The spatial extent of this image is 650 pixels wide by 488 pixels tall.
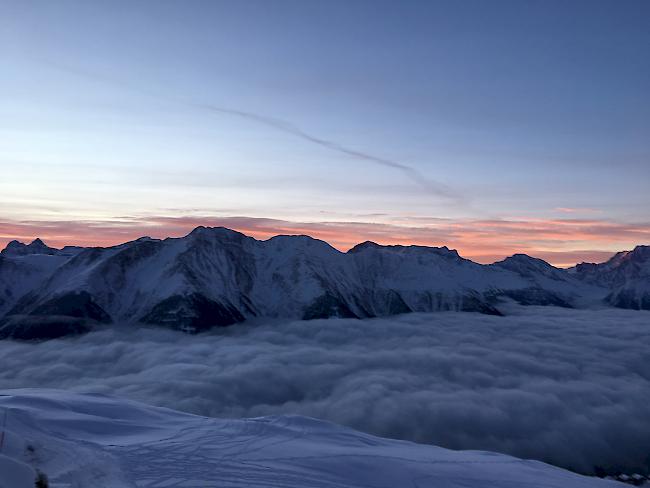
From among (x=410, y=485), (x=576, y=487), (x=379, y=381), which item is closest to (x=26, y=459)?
(x=410, y=485)

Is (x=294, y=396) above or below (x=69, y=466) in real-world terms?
A: below

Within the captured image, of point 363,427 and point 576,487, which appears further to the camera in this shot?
point 363,427

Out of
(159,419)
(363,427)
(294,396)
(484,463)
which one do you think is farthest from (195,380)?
(484,463)

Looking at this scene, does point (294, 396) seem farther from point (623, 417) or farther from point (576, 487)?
point (576, 487)

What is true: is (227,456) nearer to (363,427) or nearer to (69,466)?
(69,466)

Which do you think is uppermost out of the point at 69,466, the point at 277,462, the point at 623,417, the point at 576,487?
the point at 69,466

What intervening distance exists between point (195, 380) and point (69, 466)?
6356 inches

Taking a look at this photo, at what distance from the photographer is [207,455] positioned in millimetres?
40219

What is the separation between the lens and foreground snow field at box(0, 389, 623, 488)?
3341 cm

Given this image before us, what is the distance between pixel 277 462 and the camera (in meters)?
40.3

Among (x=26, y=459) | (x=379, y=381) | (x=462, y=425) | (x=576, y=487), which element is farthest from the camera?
(x=379, y=381)

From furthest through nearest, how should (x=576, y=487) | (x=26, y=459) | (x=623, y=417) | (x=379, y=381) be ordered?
1. (x=379, y=381)
2. (x=623, y=417)
3. (x=576, y=487)
4. (x=26, y=459)

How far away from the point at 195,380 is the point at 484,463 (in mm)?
153837

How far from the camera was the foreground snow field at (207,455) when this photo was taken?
33.4 m
